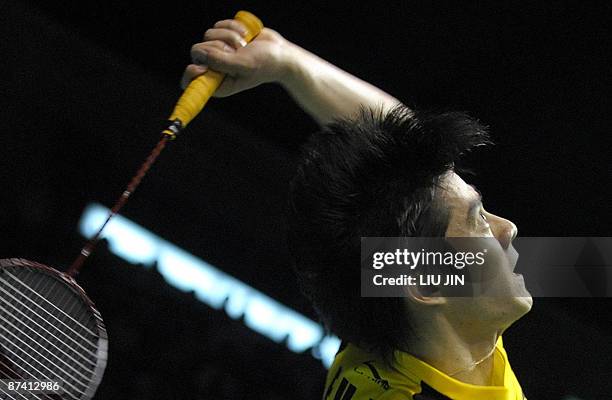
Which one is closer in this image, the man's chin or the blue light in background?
the man's chin

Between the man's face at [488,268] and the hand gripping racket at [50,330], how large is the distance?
0.52 m

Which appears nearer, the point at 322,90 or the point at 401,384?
the point at 401,384

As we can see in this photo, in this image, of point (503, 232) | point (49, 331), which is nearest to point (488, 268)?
point (503, 232)

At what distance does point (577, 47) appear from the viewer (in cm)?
372

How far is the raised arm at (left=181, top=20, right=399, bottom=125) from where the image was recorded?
2168mm

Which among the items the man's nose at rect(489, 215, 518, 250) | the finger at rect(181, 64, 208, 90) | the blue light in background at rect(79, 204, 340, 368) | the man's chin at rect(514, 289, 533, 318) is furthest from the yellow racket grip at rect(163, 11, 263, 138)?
the blue light in background at rect(79, 204, 340, 368)

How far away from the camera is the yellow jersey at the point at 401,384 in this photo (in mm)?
1991

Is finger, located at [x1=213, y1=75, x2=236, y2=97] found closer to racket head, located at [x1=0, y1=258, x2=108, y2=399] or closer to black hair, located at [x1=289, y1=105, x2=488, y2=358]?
black hair, located at [x1=289, y1=105, x2=488, y2=358]

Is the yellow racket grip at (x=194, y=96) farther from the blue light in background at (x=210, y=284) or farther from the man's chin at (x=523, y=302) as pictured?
the blue light in background at (x=210, y=284)

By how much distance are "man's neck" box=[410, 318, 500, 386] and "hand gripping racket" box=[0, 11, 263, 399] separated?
2.00ft

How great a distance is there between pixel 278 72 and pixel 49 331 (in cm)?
69

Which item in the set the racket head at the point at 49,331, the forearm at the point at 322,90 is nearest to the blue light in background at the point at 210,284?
Answer: the racket head at the point at 49,331

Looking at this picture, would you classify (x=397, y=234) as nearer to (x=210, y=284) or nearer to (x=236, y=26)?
(x=236, y=26)

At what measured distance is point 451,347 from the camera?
204 centimetres
